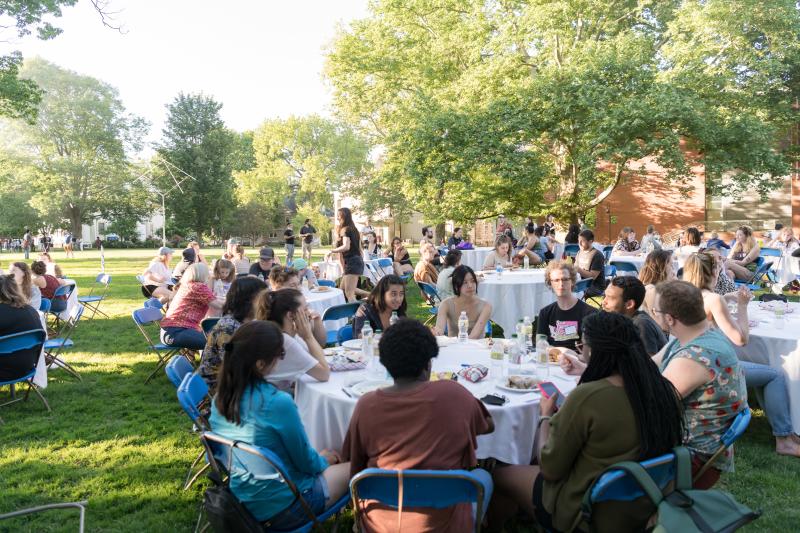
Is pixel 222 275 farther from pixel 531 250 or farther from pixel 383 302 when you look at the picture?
pixel 531 250

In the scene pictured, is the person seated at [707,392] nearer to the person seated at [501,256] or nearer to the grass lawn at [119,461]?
the grass lawn at [119,461]

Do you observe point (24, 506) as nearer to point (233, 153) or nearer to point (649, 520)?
point (649, 520)

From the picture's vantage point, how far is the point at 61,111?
46531 mm

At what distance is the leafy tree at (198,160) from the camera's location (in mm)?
45844

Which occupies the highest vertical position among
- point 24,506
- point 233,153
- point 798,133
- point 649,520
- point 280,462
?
point 233,153

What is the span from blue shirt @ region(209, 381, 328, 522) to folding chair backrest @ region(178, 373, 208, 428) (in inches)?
19.4

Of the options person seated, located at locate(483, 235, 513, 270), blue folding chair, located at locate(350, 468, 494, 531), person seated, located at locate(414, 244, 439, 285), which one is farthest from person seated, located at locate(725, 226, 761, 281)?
blue folding chair, located at locate(350, 468, 494, 531)

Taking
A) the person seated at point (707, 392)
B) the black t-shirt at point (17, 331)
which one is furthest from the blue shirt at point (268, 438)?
the black t-shirt at point (17, 331)

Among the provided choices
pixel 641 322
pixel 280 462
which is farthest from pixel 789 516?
pixel 280 462

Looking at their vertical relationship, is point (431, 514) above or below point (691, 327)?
below

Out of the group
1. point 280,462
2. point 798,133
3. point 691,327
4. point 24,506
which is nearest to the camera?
point 280,462

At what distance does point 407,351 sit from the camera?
230 centimetres

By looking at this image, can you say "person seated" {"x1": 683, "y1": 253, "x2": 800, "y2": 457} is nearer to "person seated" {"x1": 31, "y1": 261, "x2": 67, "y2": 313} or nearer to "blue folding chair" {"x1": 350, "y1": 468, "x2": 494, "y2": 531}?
"blue folding chair" {"x1": 350, "y1": 468, "x2": 494, "y2": 531}

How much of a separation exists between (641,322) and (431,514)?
246cm
